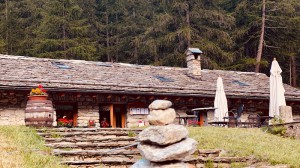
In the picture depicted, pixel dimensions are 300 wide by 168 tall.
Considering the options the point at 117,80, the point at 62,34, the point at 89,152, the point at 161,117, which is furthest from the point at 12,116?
the point at 62,34

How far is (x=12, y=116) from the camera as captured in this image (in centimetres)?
1376

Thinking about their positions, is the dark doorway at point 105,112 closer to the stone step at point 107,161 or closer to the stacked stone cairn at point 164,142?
the stone step at point 107,161

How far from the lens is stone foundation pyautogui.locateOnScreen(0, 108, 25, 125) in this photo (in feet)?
44.6

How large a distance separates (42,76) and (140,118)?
4224 millimetres

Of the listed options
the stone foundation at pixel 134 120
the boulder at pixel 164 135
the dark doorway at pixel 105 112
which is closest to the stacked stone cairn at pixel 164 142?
the boulder at pixel 164 135

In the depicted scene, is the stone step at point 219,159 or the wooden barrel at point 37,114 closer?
the stone step at point 219,159

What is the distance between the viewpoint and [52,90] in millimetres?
14070

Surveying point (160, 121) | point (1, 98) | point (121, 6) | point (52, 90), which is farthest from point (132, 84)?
point (121, 6)

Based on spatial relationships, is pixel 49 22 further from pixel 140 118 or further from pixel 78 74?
pixel 140 118

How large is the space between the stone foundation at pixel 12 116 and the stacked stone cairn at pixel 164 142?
28.8 ft

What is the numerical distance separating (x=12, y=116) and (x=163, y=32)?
1669 centimetres

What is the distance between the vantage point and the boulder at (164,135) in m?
5.85

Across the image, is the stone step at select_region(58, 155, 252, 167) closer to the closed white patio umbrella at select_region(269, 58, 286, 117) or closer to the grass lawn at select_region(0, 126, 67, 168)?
the grass lawn at select_region(0, 126, 67, 168)

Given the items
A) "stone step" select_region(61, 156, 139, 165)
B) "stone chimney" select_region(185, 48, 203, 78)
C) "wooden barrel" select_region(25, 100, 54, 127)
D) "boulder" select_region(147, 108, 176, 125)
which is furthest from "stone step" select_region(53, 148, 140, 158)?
"stone chimney" select_region(185, 48, 203, 78)
